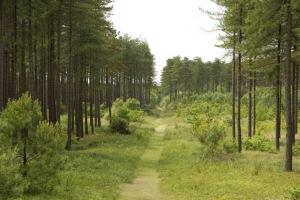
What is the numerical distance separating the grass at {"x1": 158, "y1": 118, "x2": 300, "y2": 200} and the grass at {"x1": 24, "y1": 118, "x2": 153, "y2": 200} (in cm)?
210

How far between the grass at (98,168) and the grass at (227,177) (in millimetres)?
2104

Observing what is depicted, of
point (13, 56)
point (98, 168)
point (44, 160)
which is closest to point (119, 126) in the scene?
point (13, 56)

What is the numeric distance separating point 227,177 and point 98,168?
6646 mm

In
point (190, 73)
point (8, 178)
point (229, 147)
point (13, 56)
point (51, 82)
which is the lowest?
point (229, 147)

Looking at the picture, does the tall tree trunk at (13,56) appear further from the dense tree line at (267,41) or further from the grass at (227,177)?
the dense tree line at (267,41)

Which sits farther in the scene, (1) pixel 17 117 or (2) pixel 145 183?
(2) pixel 145 183

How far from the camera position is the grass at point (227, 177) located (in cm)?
1814

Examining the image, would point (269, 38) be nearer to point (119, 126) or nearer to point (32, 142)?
point (32, 142)

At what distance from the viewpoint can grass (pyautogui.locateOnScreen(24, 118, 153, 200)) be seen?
56.1 feet

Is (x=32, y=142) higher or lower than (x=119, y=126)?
higher

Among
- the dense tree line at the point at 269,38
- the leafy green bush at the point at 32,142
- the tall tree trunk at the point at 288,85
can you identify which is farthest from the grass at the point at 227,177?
the leafy green bush at the point at 32,142

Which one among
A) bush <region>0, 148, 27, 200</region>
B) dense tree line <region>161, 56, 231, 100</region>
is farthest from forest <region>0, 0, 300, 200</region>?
dense tree line <region>161, 56, 231, 100</region>

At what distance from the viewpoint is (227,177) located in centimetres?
2145

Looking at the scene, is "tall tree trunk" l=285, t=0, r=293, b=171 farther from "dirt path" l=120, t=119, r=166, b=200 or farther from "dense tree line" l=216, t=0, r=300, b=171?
"dirt path" l=120, t=119, r=166, b=200
